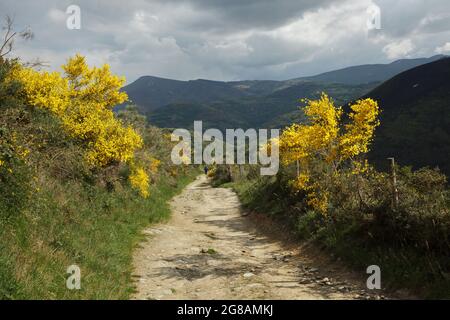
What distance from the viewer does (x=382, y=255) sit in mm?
11188

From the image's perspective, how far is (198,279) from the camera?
11.6 metres

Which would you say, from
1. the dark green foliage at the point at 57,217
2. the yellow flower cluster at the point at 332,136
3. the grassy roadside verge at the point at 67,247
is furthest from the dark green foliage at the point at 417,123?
the grassy roadside verge at the point at 67,247

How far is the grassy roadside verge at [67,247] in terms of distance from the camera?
8.07 meters

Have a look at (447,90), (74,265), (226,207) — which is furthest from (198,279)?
(447,90)

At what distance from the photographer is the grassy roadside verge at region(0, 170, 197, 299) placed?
807 centimetres

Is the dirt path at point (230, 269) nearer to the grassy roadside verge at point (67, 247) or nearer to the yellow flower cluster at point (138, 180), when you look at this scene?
the grassy roadside verge at point (67, 247)

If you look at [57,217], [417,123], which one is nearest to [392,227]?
[57,217]

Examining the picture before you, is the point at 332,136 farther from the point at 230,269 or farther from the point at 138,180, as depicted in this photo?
the point at 138,180

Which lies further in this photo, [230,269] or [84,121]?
[84,121]

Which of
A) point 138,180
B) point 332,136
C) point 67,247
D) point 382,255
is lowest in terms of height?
point 382,255

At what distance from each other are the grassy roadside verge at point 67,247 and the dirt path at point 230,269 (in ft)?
2.74

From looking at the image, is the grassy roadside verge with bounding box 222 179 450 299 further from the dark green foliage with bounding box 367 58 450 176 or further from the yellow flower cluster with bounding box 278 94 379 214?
the dark green foliage with bounding box 367 58 450 176

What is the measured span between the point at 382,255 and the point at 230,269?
4783mm

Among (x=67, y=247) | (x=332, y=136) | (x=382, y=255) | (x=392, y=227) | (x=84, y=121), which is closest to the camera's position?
(x=67, y=247)
